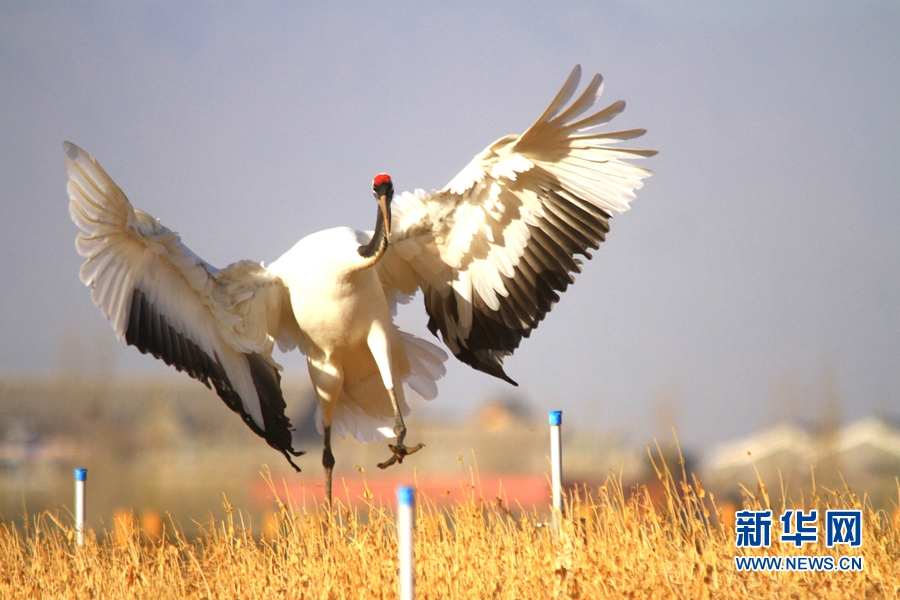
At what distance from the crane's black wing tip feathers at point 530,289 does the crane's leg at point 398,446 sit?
0.55 m

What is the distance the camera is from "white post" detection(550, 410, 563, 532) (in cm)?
443

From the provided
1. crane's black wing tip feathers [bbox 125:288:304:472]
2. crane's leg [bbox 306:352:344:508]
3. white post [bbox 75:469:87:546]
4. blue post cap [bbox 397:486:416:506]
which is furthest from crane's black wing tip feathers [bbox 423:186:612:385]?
blue post cap [bbox 397:486:416:506]

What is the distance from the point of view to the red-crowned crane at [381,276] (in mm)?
4926

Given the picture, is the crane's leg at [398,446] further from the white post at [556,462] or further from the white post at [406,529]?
the white post at [406,529]

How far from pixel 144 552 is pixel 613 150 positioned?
12.1ft

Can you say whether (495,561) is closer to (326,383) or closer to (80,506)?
(326,383)

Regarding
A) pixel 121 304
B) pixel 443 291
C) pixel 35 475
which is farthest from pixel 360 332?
pixel 35 475

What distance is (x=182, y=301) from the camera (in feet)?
17.7

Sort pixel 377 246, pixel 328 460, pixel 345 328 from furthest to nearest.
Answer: pixel 328 460, pixel 345 328, pixel 377 246

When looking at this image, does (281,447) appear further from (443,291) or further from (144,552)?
(443,291)

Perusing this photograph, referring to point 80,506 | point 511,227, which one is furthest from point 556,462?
point 80,506

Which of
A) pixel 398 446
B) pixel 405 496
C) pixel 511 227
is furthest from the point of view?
pixel 398 446

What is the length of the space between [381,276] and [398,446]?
3.67ft

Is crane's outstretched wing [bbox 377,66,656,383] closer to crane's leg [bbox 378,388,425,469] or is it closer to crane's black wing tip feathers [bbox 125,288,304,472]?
crane's leg [bbox 378,388,425,469]
